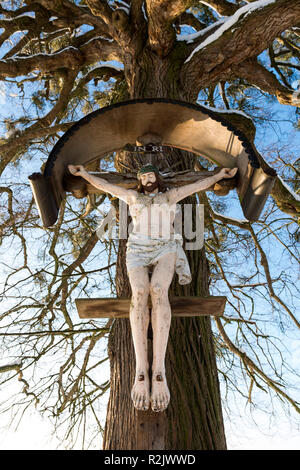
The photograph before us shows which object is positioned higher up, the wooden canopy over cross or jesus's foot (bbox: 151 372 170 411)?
the wooden canopy over cross

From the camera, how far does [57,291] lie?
553 cm

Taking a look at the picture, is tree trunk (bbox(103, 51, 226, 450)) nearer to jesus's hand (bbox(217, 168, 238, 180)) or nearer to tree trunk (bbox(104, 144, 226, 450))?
tree trunk (bbox(104, 144, 226, 450))

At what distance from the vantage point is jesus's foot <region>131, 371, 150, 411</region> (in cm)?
259

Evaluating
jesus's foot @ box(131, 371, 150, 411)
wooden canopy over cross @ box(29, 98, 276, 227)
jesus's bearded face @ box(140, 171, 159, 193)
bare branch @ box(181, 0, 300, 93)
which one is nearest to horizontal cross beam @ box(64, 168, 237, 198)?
wooden canopy over cross @ box(29, 98, 276, 227)

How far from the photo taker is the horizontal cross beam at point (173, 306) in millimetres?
2963

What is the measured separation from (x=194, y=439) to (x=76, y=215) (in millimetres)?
3606

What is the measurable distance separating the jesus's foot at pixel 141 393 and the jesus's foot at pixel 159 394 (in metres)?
0.04

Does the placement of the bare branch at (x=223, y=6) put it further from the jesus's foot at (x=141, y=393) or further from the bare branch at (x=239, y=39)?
the jesus's foot at (x=141, y=393)

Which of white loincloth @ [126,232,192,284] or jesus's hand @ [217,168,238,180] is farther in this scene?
jesus's hand @ [217,168,238,180]

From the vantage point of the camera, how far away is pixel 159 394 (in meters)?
2.61

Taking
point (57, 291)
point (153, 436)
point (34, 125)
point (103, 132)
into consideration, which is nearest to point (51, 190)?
point (103, 132)

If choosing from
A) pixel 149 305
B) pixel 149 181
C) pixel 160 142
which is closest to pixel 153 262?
pixel 149 305

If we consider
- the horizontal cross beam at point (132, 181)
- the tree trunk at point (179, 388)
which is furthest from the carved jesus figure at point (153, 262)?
the tree trunk at point (179, 388)

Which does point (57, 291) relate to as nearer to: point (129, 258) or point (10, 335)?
point (10, 335)
